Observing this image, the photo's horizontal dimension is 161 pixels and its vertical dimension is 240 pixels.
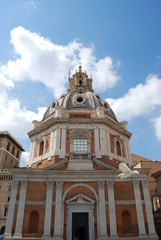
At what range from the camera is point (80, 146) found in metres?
23.2

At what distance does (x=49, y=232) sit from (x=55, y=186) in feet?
12.8

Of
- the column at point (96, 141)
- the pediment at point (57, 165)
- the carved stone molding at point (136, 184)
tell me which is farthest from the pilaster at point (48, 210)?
the carved stone molding at point (136, 184)

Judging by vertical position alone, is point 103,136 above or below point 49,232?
above

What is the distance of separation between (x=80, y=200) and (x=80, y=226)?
2177mm

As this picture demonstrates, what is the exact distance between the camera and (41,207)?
19.3 metres

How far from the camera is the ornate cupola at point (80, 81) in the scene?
36.8 metres

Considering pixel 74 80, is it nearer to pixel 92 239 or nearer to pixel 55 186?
pixel 55 186

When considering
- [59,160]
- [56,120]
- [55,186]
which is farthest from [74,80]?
[55,186]

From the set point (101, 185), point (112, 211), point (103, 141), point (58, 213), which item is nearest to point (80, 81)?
point (103, 141)

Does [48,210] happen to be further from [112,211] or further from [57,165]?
[112,211]

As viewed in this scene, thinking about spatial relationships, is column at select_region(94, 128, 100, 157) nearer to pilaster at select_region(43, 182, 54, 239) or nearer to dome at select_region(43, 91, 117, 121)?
dome at select_region(43, 91, 117, 121)

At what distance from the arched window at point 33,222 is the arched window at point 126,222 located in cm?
795

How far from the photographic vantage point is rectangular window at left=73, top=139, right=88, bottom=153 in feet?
75.6

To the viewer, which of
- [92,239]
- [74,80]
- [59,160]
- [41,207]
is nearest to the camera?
[92,239]
